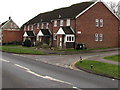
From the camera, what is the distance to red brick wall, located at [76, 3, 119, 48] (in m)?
46.3

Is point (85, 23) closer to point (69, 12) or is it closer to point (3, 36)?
point (69, 12)

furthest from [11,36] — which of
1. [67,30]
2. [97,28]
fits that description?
[97,28]

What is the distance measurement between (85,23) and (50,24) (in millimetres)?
10975

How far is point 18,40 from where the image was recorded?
227ft

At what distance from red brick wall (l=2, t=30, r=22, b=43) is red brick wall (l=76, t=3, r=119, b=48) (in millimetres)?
28009

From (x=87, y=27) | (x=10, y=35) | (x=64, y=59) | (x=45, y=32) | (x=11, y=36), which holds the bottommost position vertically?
(x=64, y=59)

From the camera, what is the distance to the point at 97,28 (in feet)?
158

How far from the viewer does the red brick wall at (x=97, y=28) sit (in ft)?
152

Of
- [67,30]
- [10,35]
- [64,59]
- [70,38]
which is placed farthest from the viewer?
[10,35]

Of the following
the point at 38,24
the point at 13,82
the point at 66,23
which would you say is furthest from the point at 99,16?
the point at 13,82

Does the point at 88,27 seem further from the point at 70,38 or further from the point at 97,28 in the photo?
the point at 70,38

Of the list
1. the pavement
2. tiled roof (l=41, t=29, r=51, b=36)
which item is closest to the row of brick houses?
tiled roof (l=41, t=29, r=51, b=36)

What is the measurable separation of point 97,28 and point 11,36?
29371 mm

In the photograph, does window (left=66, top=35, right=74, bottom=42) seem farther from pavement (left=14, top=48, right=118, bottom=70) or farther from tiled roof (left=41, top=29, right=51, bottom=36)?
pavement (left=14, top=48, right=118, bottom=70)
